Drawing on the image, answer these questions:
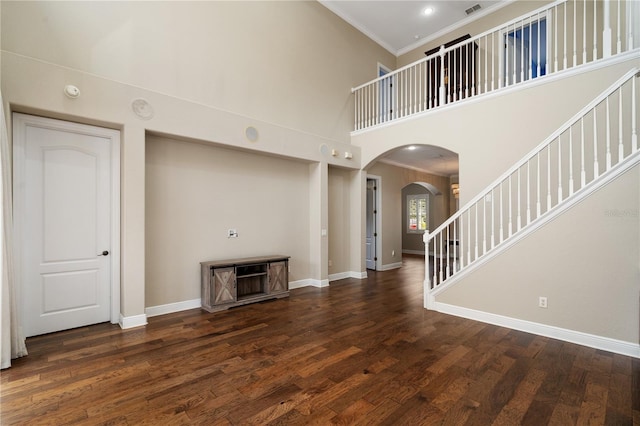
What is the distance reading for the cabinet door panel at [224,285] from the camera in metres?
4.38

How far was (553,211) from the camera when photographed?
3391 millimetres

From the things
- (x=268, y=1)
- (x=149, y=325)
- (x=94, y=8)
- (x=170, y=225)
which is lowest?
(x=149, y=325)

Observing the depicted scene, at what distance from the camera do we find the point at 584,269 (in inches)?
126

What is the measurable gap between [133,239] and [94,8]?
2818mm

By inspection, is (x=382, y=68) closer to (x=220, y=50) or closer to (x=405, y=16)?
(x=405, y=16)

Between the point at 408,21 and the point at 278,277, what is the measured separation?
21.6 ft

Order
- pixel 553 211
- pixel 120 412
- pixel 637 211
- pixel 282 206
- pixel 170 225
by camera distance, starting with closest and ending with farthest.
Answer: pixel 120 412 < pixel 637 211 < pixel 553 211 < pixel 170 225 < pixel 282 206

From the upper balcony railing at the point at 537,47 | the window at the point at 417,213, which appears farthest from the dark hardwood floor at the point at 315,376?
the window at the point at 417,213

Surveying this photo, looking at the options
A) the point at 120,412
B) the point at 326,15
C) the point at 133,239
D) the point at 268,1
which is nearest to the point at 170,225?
the point at 133,239

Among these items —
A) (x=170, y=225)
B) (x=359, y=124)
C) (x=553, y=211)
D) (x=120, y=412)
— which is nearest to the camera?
(x=120, y=412)

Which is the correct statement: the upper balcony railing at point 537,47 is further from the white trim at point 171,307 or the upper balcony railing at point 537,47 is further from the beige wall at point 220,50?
the white trim at point 171,307

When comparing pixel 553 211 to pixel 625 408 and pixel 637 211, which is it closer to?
pixel 637 211

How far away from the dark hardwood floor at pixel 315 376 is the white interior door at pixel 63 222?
1.13 ft

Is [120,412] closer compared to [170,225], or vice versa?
[120,412]
